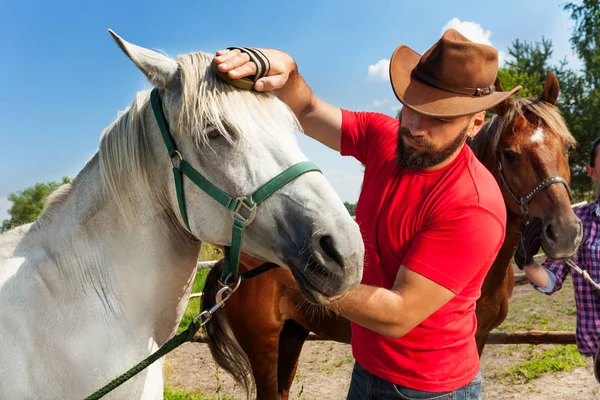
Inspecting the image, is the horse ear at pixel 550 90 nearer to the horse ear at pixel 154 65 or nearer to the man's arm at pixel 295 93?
the man's arm at pixel 295 93

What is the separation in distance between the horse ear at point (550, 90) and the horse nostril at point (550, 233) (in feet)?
4.04

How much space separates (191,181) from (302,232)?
0.45m

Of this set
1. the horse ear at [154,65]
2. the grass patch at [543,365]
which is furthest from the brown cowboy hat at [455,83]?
the grass patch at [543,365]

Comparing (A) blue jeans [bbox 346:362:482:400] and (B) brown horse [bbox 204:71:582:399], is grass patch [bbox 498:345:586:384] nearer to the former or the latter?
(B) brown horse [bbox 204:71:582:399]

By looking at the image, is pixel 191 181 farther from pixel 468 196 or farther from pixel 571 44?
pixel 571 44

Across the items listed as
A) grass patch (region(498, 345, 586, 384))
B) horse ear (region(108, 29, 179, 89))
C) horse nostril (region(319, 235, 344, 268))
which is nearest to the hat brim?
horse nostril (region(319, 235, 344, 268))

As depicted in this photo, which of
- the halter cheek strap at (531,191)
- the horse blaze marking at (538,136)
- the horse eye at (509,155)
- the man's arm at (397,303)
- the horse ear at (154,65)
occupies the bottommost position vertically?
the halter cheek strap at (531,191)

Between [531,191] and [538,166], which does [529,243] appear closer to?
[531,191]

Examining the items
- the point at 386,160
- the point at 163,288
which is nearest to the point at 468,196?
the point at 386,160

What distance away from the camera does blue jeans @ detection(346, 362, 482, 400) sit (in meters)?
1.95

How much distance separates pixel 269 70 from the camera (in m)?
1.82

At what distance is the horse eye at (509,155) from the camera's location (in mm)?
3461

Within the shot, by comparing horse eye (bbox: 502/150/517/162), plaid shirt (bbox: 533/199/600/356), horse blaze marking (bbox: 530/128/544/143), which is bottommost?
plaid shirt (bbox: 533/199/600/356)

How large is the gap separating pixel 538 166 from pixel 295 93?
6.56 feet
